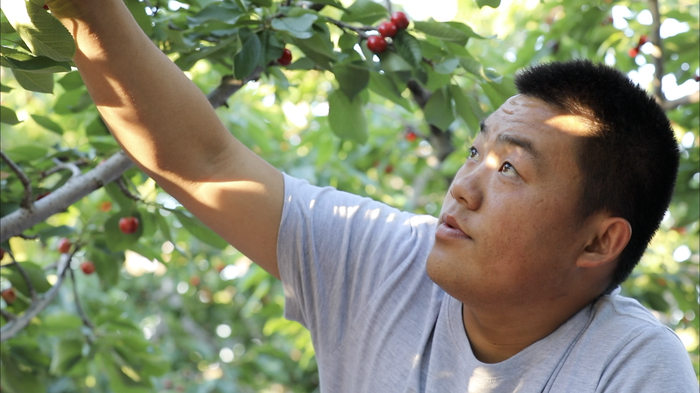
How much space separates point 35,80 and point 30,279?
3.80 ft

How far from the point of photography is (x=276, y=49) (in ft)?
5.63

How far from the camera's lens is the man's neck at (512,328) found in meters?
1.43

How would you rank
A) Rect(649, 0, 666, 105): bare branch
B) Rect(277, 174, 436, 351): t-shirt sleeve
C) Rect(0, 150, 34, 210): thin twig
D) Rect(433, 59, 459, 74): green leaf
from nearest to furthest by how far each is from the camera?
1. Rect(277, 174, 436, 351): t-shirt sleeve
2. Rect(0, 150, 34, 210): thin twig
3. Rect(433, 59, 459, 74): green leaf
4. Rect(649, 0, 666, 105): bare branch

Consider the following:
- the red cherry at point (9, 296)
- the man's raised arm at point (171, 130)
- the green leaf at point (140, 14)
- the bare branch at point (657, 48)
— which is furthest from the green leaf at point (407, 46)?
the bare branch at point (657, 48)

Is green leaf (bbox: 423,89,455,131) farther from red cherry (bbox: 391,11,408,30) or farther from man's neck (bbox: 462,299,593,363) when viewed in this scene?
man's neck (bbox: 462,299,593,363)

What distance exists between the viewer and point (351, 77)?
6.22 ft

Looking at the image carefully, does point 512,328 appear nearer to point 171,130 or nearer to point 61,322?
point 171,130

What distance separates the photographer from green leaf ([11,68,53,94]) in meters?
1.23

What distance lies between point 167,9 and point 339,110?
0.57 meters

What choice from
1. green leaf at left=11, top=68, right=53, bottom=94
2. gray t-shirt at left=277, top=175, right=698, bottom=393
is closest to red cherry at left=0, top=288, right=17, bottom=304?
gray t-shirt at left=277, top=175, right=698, bottom=393

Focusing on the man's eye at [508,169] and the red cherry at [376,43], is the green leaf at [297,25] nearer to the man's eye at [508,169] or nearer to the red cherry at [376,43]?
the red cherry at [376,43]

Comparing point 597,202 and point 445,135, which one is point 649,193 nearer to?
point 597,202

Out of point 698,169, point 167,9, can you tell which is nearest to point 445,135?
point 698,169

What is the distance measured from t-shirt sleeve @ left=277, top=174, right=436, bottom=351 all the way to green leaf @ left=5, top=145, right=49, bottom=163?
1044mm
